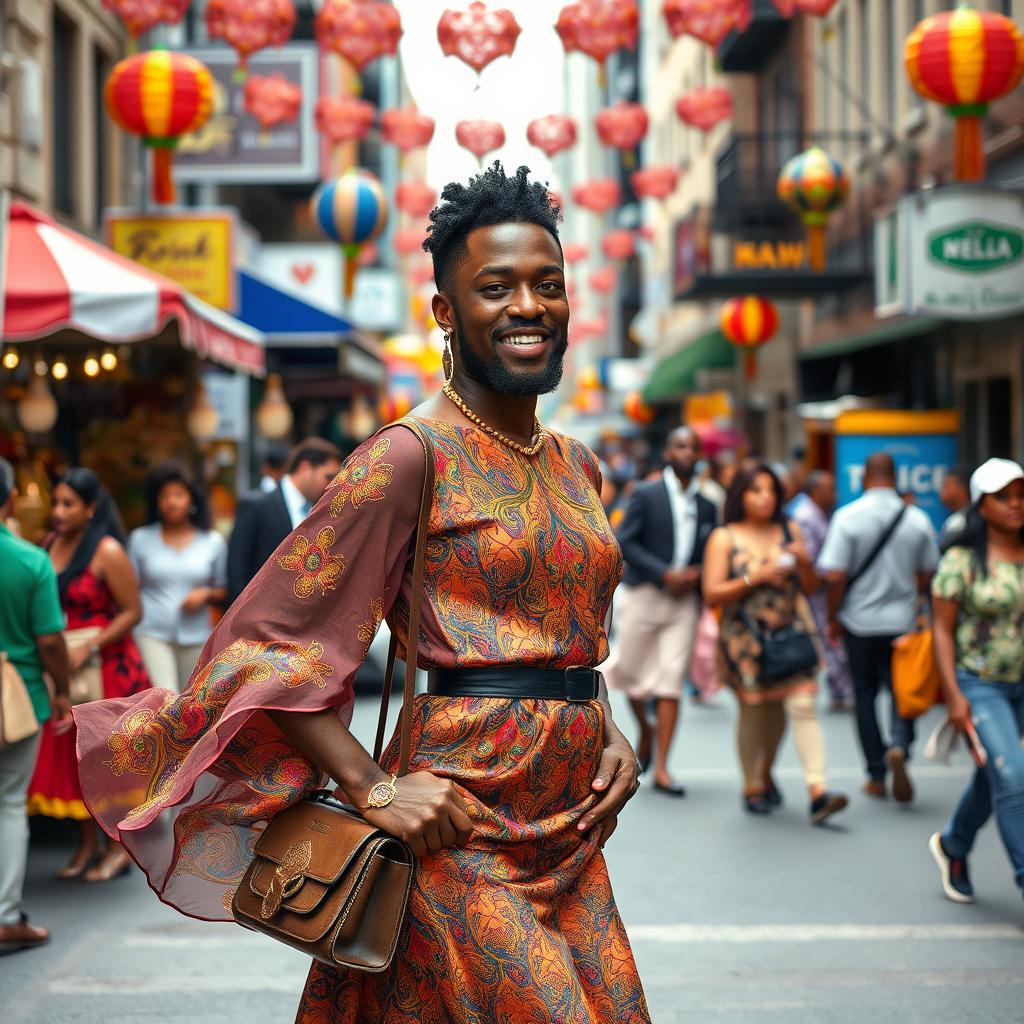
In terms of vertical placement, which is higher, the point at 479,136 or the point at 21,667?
the point at 479,136

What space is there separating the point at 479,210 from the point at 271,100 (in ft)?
45.3

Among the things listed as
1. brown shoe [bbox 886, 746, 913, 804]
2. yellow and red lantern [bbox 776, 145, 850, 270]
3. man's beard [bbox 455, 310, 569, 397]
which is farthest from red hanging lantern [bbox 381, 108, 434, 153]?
man's beard [bbox 455, 310, 569, 397]

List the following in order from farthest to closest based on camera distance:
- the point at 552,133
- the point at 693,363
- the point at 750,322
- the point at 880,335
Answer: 1. the point at 693,363
2. the point at 750,322
3. the point at 880,335
4. the point at 552,133

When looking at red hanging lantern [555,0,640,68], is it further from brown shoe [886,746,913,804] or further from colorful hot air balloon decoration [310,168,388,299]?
brown shoe [886,746,913,804]

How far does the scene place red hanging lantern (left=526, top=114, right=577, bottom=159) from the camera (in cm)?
1778

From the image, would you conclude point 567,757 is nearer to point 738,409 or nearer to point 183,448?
point 183,448

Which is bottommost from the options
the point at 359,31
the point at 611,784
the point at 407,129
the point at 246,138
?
the point at 611,784

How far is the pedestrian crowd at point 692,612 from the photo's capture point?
645 cm

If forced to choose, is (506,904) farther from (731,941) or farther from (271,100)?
(271,100)

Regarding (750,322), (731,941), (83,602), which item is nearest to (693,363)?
(750,322)

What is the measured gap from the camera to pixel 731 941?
Result: 6.33 metres

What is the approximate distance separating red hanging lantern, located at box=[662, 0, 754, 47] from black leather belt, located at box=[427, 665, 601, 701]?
34.3 ft

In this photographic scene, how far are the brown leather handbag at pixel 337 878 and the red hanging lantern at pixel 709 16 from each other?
10.5m

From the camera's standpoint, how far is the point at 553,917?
3.04 meters
